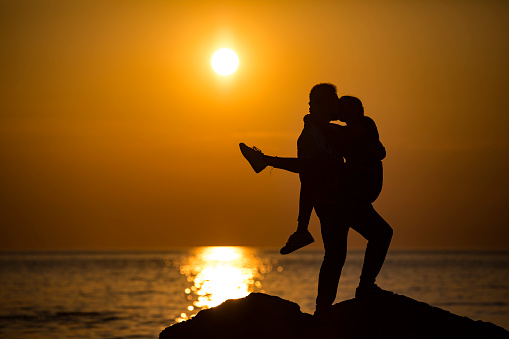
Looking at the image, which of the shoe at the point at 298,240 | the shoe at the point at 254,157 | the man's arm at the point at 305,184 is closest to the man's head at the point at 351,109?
the man's arm at the point at 305,184

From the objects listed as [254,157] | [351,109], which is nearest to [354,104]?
[351,109]

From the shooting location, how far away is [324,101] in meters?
9.95

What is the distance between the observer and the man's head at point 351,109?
33.3 ft

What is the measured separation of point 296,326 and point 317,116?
258cm

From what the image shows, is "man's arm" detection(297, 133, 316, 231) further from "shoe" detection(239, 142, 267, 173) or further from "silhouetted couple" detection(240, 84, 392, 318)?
"shoe" detection(239, 142, 267, 173)

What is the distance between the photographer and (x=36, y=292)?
230ft

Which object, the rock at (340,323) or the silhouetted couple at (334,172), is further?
the rock at (340,323)

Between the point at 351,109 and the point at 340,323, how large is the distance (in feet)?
8.36

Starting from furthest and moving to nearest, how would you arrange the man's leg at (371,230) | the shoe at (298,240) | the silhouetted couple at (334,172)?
1. the man's leg at (371,230)
2. the shoe at (298,240)
3. the silhouetted couple at (334,172)

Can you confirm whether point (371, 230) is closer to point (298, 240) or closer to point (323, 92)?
point (298, 240)

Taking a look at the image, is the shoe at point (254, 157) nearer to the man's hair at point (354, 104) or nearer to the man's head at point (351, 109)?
the man's head at point (351, 109)

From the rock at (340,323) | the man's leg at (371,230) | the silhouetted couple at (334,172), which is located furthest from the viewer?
the rock at (340,323)

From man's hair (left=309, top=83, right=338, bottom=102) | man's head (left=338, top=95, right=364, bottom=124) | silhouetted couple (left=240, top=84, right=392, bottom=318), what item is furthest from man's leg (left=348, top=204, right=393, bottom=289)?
man's hair (left=309, top=83, right=338, bottom=102)

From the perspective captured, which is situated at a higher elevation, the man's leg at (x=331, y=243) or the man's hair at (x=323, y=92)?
the man's hair at (x=323, y=92)
